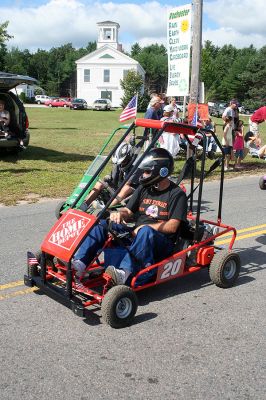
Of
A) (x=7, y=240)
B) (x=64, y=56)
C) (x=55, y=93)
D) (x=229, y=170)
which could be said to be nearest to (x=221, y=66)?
(x=55, y=93)

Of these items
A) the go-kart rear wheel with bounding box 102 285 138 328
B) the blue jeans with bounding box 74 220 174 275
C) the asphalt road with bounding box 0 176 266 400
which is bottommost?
the asphalt road with bounding box 0 176 266 400

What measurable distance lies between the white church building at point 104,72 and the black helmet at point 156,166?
244 ft

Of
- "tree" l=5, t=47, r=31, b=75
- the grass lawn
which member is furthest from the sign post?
"tree" l=5, t=47, r=31, b=75

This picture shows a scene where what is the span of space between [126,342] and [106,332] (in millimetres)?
231

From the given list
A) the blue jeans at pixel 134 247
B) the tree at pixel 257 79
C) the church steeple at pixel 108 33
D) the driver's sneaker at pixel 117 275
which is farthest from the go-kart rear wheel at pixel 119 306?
the church steeple at pixel 108 33

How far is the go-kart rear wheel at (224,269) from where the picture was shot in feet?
16.4

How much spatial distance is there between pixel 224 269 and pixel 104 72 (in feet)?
252

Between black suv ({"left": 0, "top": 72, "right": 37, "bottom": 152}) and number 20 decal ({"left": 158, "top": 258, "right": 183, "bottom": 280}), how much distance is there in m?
9.24

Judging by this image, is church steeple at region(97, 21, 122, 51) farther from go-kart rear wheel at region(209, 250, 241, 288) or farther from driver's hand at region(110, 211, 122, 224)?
driver's hand at region(110, 211, 122, 224)

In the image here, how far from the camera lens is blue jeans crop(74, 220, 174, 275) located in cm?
443

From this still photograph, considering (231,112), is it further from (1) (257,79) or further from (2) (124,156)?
(1) (257,79)

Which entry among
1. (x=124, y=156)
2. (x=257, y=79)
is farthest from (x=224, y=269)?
(x=257, y=79)

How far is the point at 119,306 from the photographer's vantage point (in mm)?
4133

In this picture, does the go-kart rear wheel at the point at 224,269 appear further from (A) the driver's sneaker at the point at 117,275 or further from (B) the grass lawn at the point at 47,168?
(B) the grass lawn at the point at 47,168
